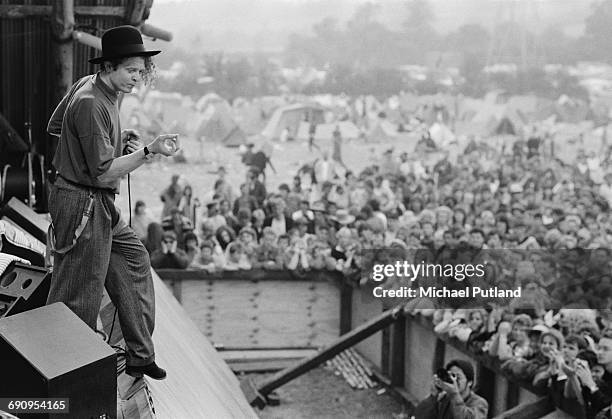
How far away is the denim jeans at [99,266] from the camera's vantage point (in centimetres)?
301

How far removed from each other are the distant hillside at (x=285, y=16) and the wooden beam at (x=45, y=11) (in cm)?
996

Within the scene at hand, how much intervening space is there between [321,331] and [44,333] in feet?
21.5

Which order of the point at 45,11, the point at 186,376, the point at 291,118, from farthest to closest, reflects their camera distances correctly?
1. the point at 291,118
2. the point at 45,11
3. the point at 186,376

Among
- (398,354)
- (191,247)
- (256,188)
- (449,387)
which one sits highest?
(256,188)

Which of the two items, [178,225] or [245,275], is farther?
[178,225]

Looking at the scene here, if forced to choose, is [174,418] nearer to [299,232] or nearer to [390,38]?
[299,232]

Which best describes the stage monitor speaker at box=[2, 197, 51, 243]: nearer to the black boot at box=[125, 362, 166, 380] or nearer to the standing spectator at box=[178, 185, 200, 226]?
the black boot at box=[125, 362, 166, 380]

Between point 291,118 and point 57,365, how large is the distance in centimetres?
1269

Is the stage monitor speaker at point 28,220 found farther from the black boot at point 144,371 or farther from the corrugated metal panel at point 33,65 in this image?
the black boot at point 144,371

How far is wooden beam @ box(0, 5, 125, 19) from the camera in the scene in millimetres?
5855

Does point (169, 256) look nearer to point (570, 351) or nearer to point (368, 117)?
point (570, 351)

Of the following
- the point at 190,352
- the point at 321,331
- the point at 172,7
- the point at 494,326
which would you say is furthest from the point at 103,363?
the point at 172,7

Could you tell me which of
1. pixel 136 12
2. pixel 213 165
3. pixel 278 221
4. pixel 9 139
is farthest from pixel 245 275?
pixel 213 165

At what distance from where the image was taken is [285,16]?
1703 cm
